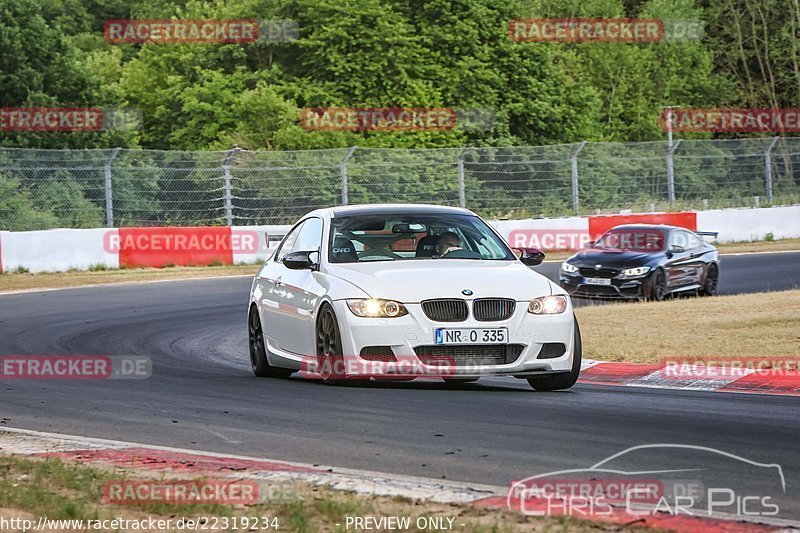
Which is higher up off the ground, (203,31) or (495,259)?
(203,31)

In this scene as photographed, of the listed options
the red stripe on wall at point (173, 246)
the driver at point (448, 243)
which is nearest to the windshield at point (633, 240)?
the red stripe on wall at point (173, 246)

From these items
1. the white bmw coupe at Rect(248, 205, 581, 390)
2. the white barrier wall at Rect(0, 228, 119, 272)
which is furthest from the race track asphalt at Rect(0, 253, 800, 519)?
the white barrier wall at Rect(0, 228, 119, 272)

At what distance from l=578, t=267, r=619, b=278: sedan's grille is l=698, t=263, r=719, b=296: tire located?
6.53 feet

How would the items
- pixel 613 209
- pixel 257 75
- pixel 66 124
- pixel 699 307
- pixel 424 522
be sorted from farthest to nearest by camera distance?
1. pixel 257 75
2. pixel 66 124
3. pixel 613 209
4. pixel 699 307
5. pixel 424 522

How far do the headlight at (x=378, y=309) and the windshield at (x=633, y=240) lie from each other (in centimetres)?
1248

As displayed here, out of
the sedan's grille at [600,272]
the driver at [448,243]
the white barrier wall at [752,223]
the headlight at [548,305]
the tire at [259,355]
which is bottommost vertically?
the white barrier wall at [752,223]

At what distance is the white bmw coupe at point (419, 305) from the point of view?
10.1 m

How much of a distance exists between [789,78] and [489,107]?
2716 cm

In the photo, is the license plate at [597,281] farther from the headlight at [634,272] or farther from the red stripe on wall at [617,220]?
the red stripe on wall at [617,220]

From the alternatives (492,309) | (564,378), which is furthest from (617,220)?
(492,309)

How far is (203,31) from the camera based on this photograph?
52.3 metres

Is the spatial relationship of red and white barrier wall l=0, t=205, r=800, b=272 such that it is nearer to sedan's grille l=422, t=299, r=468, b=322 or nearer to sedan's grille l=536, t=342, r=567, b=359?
sedan's grille l=536, t=342, r=567, b=359

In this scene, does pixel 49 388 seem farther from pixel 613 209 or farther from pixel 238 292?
pixel 613 209

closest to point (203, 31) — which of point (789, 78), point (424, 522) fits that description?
point (789, 78)
